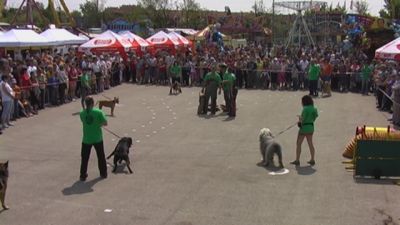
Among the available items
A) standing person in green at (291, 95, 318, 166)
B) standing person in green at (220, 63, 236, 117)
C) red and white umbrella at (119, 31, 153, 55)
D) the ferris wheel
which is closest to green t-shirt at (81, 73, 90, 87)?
standing person in green at (220, 63, 236, 117)

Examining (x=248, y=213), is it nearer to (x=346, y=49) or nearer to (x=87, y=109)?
(x=87, y=109)

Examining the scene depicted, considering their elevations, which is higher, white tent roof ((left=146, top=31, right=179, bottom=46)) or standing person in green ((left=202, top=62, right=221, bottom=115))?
white tent roof ((left=146, top=31, right=179, bottom=46))

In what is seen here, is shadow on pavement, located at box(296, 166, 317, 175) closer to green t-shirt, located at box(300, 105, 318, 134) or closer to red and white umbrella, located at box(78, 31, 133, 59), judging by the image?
green t-shirt, located at box(300, 105, 318, 134)

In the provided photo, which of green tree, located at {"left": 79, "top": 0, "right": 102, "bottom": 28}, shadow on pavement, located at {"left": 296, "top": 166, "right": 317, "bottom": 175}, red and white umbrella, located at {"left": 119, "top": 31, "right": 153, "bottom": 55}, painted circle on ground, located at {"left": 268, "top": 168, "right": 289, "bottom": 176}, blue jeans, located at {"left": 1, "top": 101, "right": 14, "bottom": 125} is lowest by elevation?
painted circle on ground, located at {"left": 268, "top": 168, "right": 289, "bottom": 176}

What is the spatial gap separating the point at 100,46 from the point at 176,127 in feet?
44.5

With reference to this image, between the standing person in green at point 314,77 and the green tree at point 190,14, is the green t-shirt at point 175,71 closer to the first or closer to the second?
the standing person in green at point 314,77

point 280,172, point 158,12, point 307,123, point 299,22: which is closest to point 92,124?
point 280,172

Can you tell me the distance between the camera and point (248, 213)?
8.34m

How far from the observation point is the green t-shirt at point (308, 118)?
11.5m

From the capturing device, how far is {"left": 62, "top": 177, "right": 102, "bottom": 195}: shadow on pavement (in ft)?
31.5

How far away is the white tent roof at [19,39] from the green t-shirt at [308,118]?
15298 millimetres

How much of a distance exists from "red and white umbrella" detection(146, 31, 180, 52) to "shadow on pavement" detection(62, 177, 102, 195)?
84.9ft

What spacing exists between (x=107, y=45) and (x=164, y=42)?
7.43 m

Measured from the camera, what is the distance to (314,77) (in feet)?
77.9
